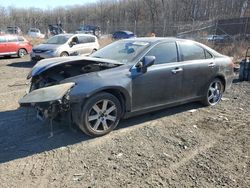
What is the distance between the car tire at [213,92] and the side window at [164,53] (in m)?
1.29

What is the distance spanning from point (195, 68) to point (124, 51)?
1.52m

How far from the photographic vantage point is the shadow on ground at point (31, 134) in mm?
4711

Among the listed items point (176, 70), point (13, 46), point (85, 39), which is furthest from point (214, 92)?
point (13, 46)

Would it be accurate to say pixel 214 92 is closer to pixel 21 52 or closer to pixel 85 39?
pixel 85 39

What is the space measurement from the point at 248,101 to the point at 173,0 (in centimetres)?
5383

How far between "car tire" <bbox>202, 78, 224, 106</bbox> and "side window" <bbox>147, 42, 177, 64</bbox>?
1.29 meters

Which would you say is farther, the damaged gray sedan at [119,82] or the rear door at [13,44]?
the rear door at [13,44]

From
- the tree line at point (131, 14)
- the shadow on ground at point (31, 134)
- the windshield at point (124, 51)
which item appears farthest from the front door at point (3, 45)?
the tree line at point (131, 14)

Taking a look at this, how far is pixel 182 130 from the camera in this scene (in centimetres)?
560

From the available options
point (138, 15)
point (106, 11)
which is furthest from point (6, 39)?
point (106, 11)

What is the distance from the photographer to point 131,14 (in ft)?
233

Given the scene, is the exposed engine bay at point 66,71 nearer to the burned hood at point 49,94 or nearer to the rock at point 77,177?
the burned hood at point 49,94

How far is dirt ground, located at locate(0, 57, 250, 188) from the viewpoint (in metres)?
3.95

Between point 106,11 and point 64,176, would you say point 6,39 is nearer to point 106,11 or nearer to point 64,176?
point 64,176
